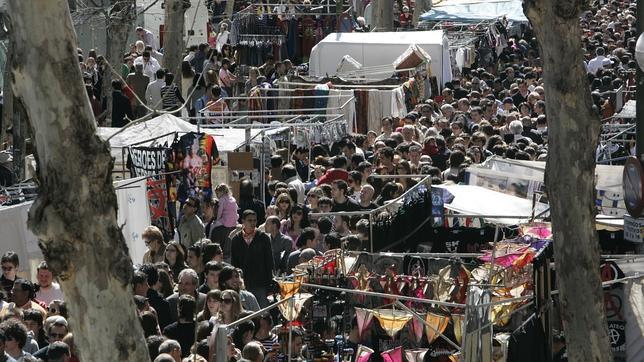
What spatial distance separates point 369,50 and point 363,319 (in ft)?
60.4

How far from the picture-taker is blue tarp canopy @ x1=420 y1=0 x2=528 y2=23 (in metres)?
37.8

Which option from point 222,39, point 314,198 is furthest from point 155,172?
point 222,39

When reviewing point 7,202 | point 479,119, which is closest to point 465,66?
point 479,119

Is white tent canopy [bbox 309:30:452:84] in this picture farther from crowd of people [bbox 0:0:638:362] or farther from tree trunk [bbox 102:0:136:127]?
tree trunk [bbox 102:0:136:127]

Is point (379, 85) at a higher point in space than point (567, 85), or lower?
lower

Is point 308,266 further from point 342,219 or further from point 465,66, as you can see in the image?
point 465,66

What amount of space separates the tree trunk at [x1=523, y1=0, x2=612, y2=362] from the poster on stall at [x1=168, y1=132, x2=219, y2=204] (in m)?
6.48

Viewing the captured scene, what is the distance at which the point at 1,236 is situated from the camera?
12898 millimetres

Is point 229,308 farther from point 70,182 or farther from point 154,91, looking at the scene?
point 154,91

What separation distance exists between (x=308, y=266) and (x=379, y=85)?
14.3 metres

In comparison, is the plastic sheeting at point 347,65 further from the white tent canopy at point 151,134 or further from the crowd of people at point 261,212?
the white tent canopy at point 151,134

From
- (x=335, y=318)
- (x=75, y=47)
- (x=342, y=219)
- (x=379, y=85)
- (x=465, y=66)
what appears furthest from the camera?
(x=465, y=66)

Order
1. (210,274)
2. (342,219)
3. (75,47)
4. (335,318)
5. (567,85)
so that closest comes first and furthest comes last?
1. (75,47)
2. (567,85)
3. (335,318)
4. (210,274)
5. (342,219)

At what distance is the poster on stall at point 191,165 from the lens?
608 inches
